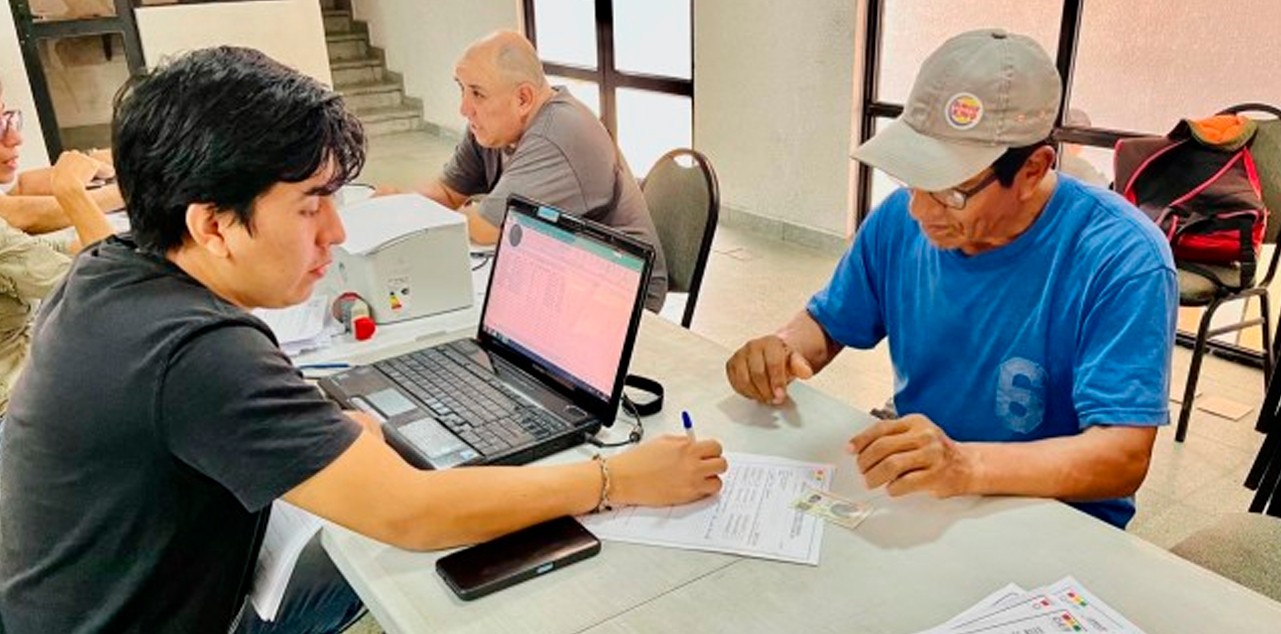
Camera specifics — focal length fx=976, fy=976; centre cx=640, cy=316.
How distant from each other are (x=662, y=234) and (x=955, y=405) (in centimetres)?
122

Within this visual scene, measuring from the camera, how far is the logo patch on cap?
131 cm

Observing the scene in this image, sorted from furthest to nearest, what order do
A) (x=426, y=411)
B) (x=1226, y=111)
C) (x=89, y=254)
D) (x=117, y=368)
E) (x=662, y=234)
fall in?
(x=1226, y=111) < (x=662, y=234) < (x=426, y=411) < (x=89, y=254) < (x=117, y=368)

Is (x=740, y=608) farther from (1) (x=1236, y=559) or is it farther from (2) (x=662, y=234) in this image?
(2) (x=662, y=234)

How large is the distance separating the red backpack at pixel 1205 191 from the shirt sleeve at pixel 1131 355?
1744 mm

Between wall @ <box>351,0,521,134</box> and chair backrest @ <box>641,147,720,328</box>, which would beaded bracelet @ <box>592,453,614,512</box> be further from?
wall @ <box>351,0,521,134</box>

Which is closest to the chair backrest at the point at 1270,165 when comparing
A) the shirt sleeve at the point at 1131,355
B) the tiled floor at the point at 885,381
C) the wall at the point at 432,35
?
the tiled floor at the point at 885,381

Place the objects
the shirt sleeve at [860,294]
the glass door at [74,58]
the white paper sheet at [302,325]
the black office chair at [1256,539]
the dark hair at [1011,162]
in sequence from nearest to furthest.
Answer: the dark hair at [1011,162] < the black office chair at [1256,539] < the shirt sleeve at [860,294] < the white paper sheet at [302,325] < the glass door at [74,58]

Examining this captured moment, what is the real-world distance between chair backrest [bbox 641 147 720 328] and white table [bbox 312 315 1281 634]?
4.08 ft

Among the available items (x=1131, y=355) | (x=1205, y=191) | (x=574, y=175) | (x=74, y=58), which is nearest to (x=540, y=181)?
(x=574, y=175)

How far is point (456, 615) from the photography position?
1062mm

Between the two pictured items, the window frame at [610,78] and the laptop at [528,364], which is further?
the window frame at [610,78]

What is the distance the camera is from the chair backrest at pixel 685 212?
245 cm

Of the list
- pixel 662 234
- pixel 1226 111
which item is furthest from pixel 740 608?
pixel 1226 111

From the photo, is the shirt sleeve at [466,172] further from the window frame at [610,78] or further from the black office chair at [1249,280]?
the window frame at [610,78]
